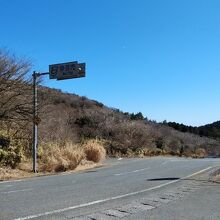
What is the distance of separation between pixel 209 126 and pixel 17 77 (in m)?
107

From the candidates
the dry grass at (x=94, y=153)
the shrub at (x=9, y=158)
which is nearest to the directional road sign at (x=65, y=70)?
the shrub at (x=9, y=158)

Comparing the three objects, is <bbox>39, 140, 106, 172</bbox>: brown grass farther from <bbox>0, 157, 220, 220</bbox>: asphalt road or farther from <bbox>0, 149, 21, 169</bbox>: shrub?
<bbox>0, 157, 220, 220</bbox>: asphalt road

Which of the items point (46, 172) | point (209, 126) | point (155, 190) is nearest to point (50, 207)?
point (155, 190)

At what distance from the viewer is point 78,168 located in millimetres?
29266

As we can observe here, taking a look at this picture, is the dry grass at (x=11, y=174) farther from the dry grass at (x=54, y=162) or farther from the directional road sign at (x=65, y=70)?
the directional road sign at (x=65, y=70)

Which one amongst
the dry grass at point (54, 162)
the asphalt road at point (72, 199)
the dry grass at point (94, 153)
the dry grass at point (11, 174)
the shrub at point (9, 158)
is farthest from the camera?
the dry grass at point (94, 153)

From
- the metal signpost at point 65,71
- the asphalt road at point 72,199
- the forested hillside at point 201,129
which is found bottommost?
the asphalt road at point 72,199

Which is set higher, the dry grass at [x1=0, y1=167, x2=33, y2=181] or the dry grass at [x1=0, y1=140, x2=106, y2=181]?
the dry grass at [x1=0, y1=140, x2=106, y2=181]

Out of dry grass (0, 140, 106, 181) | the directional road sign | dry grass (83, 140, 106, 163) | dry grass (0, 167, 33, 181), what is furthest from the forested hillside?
dry grass (0, 167, 33, 181)

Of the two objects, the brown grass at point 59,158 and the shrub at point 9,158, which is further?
the brown grass at point 59,158

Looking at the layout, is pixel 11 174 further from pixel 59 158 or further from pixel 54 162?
pixel 59 158

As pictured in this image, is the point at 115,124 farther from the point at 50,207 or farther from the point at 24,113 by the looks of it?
the point at 50,207

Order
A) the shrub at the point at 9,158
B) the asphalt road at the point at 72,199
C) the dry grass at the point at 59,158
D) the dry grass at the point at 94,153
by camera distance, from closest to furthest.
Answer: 1. the asphalt road at the point at 72,199
2. the shrub at the point at 9,158
3. the dry grass at the point at 59,158
4. the dry grass at the point at 94,153

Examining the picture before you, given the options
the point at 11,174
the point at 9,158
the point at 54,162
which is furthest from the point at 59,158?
the point at 11,174
